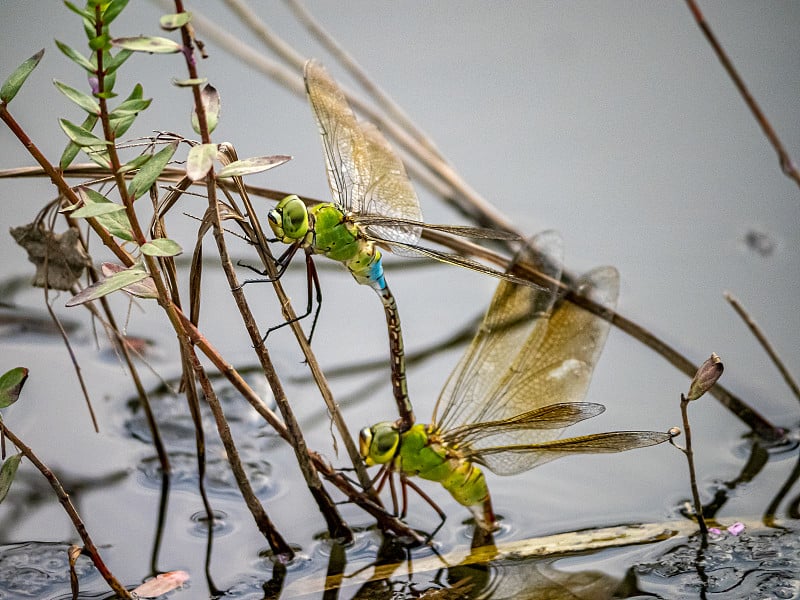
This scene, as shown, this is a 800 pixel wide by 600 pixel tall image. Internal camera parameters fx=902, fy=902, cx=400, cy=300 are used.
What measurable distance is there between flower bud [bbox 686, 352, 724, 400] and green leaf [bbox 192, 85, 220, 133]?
42.9 inches

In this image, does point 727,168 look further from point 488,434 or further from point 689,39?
point 488,434

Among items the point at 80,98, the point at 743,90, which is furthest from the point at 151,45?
the point at 743,90

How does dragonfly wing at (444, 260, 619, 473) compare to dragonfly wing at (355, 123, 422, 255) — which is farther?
dragonfly wing at (444, 260, 619, 473)

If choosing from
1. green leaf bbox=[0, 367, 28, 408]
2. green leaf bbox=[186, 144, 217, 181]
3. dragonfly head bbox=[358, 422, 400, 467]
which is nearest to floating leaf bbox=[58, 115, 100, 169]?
green leaf bbox=[186, 144, 217, 181]

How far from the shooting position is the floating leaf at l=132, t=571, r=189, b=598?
6.61 ft

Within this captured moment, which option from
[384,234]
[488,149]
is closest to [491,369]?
[384,234]

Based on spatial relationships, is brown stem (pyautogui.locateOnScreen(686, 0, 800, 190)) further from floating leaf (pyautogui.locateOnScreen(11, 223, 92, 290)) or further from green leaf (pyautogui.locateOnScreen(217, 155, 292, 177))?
floating leaf (pyautogui.locateOnScreen(11, 223, 92, 290))

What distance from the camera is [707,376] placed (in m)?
1.87

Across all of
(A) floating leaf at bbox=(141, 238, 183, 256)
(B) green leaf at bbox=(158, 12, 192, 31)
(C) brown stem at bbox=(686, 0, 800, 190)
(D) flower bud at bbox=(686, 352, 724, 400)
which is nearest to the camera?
(B) green leaf at bbox=(158, 12, 192, 31)

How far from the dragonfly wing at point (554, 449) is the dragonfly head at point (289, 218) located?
0.73 m

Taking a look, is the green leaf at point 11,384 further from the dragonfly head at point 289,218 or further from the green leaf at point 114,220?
the dragonfly head at point 289,218

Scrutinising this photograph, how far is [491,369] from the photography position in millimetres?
2447

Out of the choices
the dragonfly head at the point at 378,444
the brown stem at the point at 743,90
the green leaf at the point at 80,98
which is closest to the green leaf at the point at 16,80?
the green leaf at the point at 80,98

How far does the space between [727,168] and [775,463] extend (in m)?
1.43
